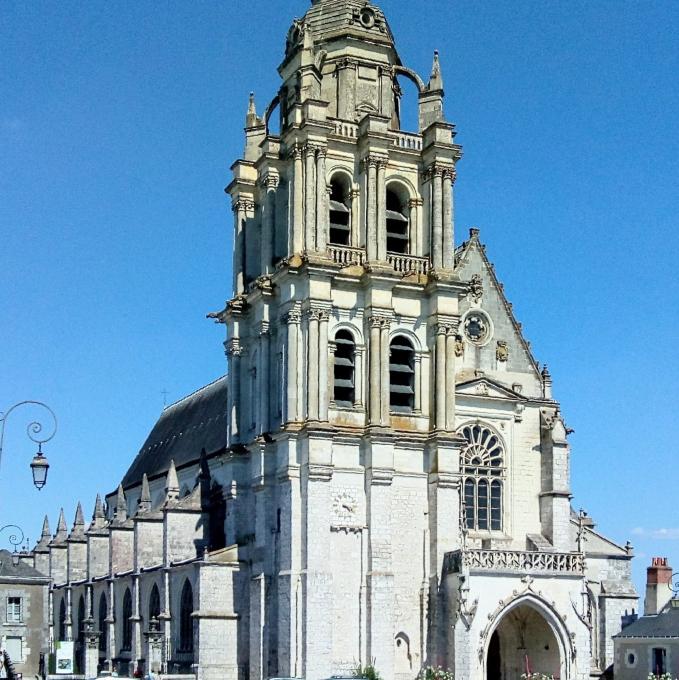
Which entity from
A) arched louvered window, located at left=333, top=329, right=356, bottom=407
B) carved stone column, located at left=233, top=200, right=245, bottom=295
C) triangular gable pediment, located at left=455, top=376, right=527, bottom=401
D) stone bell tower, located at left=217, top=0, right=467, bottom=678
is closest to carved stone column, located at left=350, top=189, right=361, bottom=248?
stone bell tower, located at left=217, top=0, right=467, bottom=678

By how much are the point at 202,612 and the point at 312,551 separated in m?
5.16

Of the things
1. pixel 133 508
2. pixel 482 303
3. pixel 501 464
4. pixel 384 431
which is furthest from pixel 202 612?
pixel 133 508

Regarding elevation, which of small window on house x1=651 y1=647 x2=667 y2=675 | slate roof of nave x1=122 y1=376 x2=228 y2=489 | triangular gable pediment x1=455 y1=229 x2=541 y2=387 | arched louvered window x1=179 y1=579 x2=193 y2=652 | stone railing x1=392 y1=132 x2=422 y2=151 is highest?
stone railing x1=392 y1=132 x2=422 y2=151

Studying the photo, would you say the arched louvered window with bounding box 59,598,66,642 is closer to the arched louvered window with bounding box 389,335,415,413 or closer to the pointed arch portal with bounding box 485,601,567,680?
the pointed arch portal with bounding box 485,601,567,680

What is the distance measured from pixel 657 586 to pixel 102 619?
23895 millimetres

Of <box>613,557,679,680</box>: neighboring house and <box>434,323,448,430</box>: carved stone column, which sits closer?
<box>434,323,448,430</box>: carved stone column

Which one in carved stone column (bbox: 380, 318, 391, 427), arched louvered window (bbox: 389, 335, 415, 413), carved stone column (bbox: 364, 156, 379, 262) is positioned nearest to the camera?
carved stone column (bbox: 380, 318, 391, 427)

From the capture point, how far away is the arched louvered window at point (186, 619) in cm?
4672

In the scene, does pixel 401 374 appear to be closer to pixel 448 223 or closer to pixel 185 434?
pixel 448 223

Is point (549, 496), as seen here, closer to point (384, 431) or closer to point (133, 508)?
point (384, 431)

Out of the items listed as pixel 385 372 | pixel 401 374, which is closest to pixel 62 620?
pixel 401 374

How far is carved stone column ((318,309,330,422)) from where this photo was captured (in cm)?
4225

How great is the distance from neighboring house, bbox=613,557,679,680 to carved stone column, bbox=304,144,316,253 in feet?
61.0

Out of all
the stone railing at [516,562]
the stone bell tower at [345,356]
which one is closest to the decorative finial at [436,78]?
the stone bell tower at [345,356]
